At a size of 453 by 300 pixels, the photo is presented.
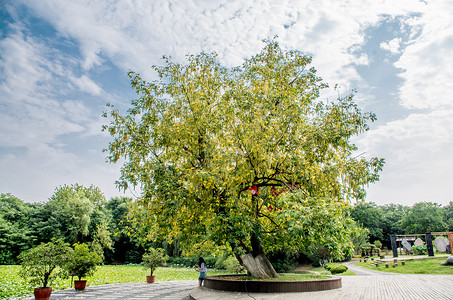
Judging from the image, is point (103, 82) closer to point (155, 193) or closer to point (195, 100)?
point (195, 100)

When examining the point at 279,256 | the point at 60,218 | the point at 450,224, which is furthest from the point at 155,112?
the point at 450,224

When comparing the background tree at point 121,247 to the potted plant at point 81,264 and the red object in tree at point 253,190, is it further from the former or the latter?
the red object in tree at point 253,190

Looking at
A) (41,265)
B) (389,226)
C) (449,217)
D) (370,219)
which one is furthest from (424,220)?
(41,265)

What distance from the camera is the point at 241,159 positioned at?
876 centimetres

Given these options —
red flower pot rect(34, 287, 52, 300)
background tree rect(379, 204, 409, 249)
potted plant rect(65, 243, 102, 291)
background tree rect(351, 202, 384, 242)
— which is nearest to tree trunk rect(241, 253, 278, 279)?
red flower pot rect(34, 287, 52, 300)

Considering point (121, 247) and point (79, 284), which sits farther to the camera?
point (121, 247)

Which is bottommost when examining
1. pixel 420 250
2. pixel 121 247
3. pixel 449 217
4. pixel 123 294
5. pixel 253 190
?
pixel 121 247

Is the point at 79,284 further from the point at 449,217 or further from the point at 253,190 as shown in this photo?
the point at 449,217

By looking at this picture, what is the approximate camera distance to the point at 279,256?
24.9 meters

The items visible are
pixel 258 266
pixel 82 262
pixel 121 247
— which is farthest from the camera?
pixel 121 247

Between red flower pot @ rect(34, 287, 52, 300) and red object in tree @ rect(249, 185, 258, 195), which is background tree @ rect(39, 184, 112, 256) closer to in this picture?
red flower pot @ rect(34, 287, 52, 300)

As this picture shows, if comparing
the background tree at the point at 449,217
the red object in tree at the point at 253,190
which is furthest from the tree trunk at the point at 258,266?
the background tree at the point at 449,217

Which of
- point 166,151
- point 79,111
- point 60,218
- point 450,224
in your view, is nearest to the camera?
point 166,151

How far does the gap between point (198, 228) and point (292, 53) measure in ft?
26.8
